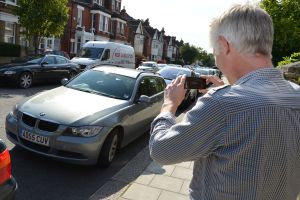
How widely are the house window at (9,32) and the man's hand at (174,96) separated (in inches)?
1031

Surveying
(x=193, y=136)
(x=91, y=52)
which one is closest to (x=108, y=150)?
(x=193, y=136)

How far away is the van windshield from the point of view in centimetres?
1984

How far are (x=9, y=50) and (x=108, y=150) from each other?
62.4ft

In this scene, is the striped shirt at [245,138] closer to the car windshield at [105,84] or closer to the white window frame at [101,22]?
the car windshield at [105,84]

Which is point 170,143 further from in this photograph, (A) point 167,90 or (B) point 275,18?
(B) point 275,18

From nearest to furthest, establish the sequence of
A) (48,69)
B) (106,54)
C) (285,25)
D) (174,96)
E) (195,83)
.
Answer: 1. (174,96)
2. (195,83)
3. (48,69)
4. (285,25)
5. (106,54)

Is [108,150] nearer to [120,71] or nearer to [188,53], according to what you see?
[120,71]

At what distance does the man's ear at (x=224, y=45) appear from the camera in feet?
5.16

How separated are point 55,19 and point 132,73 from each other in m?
16.1

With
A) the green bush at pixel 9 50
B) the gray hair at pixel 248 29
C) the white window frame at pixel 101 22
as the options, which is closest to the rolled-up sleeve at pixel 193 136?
the gray hair at pixel 248 29

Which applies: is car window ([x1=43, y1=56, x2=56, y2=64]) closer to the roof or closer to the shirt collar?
the roof

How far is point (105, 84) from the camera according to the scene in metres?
6.79

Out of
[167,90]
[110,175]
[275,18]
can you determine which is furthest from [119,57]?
[167,90]

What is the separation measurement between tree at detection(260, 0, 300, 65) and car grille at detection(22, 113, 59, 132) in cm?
1243
